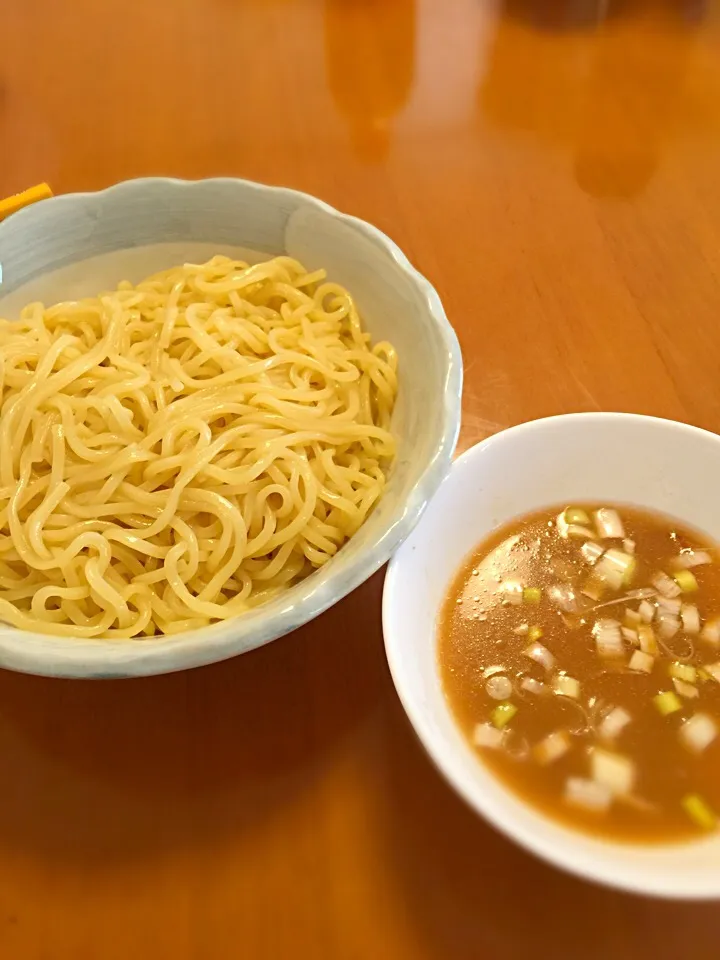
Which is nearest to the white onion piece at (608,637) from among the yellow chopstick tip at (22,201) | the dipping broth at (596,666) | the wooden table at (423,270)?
the dipping broth at (596,666)

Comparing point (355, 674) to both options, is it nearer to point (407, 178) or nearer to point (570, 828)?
point (570, 828)

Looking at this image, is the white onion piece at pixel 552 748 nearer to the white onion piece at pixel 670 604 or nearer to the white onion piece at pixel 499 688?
the white onion piece at pixel 499 688

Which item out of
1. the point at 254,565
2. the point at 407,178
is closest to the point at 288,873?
the point at 254,565

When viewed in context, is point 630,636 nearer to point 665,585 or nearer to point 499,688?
point 665,585

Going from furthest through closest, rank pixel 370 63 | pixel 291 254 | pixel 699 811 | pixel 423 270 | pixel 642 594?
pixel 370 63, pixel 423 270, pixel 291 254, pixel 642 594, pixel 699 811

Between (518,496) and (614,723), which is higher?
(518,496)

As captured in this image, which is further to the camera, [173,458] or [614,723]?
[173,458]

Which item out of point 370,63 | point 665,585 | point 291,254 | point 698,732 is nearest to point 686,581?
point 665,585
